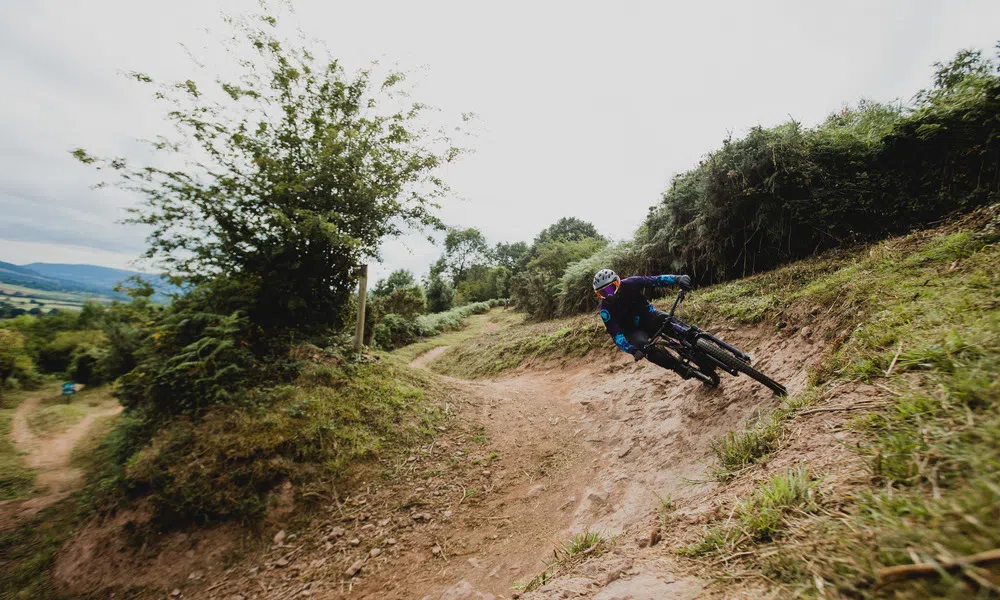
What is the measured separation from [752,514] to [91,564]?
715 centimetres

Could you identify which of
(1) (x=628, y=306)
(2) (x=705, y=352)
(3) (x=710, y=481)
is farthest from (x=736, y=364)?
(3) (x=710, y=481)

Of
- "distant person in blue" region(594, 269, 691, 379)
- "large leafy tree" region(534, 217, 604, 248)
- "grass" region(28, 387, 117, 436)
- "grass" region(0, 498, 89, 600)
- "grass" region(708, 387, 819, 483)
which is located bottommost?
"grass" region(28, 387, 117, 436)

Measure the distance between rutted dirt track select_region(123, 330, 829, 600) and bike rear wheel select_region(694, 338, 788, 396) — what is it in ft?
0.58

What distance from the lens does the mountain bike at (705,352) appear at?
392cm

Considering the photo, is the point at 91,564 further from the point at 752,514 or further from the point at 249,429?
the point at 752,514

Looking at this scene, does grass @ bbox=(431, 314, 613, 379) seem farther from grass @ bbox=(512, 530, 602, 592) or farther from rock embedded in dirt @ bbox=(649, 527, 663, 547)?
rock embedded in dirt @ bbox=(649, 527, 663, 547)

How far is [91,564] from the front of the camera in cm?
416

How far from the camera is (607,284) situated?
4965 mm

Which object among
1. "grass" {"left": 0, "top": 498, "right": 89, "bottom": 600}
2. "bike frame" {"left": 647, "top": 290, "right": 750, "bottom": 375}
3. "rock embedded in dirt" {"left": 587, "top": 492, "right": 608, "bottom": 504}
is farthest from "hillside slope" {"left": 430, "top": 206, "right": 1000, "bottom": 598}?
"grass" {"left": 0, "top": 498, "right": 89, "bottom": 600}

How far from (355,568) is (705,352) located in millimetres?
4815

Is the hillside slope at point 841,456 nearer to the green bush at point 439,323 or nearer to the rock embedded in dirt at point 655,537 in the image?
the rock embedded in dirt at point 655,537

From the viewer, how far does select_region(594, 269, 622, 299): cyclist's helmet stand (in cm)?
497

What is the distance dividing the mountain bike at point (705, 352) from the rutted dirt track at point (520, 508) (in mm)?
260

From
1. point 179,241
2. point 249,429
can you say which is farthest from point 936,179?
point 179,241
